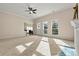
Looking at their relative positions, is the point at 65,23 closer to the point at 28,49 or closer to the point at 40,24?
the point at 40,24

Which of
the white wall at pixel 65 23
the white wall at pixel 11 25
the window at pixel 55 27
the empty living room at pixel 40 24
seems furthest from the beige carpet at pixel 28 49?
the white wall at pixel 11 25

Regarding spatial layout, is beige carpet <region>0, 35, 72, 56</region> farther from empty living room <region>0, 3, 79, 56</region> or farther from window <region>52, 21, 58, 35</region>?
window <region>52, 21, 58, 35</region>

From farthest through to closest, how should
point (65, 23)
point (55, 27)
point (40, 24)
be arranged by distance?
point (40, 24), point (55, 27), point (65, 23)

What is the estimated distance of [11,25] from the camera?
9086 millimetres

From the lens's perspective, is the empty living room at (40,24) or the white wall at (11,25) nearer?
the empty living room at (40,24)

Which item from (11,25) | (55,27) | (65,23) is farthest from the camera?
(11,25)

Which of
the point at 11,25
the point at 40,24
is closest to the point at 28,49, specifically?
the point at 40,24

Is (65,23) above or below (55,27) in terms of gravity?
above

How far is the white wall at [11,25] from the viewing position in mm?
8166

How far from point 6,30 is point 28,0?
6.88 meters

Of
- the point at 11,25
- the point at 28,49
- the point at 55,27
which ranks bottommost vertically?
the point at 28,49

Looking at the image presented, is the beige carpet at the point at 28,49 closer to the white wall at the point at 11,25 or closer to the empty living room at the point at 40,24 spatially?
the empty living room at the point at 40,24

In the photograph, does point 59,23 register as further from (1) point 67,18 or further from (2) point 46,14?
(2) point 46,14

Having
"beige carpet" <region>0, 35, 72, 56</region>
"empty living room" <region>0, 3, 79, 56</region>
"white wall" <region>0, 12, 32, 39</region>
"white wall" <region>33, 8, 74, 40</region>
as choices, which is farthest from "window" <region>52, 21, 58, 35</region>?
"white wall" <region>0, 12, 32, 39</region>
